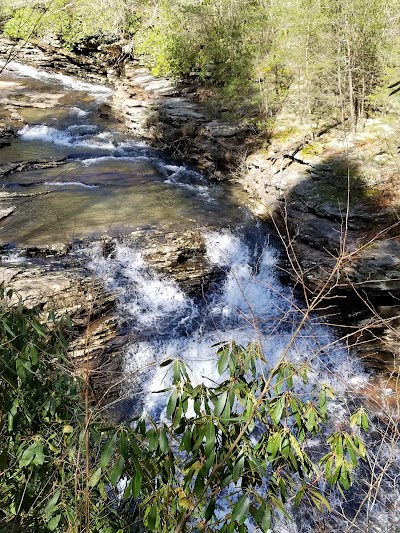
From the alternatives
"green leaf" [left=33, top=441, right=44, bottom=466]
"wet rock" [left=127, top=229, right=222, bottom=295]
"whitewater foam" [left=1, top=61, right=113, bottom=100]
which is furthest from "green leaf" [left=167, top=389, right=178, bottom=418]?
"whitewater foam" [left=1, top=61, right=113, bottom=100]

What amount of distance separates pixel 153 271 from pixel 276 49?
8005 mm

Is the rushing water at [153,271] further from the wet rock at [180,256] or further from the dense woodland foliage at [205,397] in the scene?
the dense woodland foliage at [205,397]

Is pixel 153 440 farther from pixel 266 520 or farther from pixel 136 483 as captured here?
pixel 266 520

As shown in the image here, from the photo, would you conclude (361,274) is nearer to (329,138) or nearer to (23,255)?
(329,138)

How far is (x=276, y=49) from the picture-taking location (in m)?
11.6

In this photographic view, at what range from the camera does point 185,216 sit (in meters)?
8.76

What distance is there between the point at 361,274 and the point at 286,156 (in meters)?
4.11

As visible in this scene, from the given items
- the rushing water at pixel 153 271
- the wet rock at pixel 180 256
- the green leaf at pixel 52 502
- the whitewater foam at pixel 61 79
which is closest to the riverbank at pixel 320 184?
the rushing water at pixel 153 271

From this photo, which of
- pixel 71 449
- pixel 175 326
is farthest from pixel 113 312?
pixel 71 449

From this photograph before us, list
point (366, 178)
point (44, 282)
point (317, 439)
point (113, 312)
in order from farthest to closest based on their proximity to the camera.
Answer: point (366, 178) → point (113, 312) → point (44, 282) → point (317, 439)

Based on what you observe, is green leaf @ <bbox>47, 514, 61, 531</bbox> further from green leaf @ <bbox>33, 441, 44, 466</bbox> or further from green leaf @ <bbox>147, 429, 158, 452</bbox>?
green leaf @ <bbox>147, 429, 158, 452</bbox>

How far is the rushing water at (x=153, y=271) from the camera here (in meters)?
5.19

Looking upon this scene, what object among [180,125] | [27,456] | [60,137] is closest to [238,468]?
[27,456]

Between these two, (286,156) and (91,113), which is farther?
(91,113)
